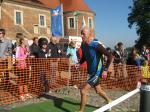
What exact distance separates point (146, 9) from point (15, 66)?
52.4 meters

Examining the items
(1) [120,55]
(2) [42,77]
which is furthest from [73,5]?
(2) [42,77]

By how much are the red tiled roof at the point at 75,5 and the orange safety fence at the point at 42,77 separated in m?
62.0

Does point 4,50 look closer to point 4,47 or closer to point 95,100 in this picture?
point 4,47

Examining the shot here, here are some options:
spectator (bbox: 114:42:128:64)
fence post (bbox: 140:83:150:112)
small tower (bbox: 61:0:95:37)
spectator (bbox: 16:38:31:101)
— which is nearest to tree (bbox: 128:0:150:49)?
small tower (bbox: 61:0:95:37)

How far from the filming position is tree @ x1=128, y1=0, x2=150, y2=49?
194 ft

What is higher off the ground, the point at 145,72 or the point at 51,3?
the point at 51,3

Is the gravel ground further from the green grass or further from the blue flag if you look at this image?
the blue flag

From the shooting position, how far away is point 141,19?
199ft

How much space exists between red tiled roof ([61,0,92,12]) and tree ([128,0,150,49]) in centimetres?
1500

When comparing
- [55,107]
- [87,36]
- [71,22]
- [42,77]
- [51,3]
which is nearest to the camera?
[87,36]

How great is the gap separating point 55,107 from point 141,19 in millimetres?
51931

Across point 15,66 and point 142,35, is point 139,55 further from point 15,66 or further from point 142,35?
point 142,35

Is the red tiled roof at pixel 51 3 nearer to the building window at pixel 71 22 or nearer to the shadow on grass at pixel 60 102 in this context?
the building window at pixel 71 22

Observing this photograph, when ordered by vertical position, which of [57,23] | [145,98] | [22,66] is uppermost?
[57,23]
